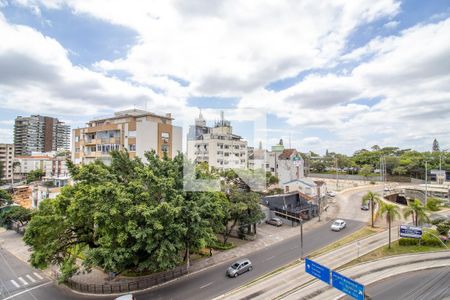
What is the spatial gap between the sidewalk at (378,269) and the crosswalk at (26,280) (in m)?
26.0

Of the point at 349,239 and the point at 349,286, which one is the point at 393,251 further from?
the point at 349,286

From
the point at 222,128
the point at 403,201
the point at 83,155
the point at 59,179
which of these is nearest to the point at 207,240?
the point at 222,128

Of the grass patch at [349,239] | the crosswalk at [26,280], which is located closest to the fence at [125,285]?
the crosswalk at [26,280]

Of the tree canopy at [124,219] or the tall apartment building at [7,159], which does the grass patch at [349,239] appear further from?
the tall apartment building at [7,159]

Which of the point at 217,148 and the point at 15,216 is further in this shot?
the point at 217,148

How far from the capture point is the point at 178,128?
45.8 m

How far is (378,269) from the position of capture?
87.9 ft

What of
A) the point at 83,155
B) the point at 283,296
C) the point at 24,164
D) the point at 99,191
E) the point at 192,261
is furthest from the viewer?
the point at 24,164

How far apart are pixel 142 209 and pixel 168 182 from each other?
3.30 metres

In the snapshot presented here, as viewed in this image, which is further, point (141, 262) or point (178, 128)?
point (178, 128)

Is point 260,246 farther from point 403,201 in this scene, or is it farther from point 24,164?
point 24,164

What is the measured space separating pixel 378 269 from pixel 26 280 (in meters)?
37.6

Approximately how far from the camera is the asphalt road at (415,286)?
22017 mm

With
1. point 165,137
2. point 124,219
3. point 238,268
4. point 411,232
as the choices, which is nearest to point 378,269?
point 411,232
